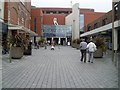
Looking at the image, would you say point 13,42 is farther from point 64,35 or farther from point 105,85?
point 64,35

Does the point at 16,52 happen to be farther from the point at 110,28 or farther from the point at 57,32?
the point at 57,32

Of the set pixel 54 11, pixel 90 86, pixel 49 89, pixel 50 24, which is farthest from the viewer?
pixel 54 11

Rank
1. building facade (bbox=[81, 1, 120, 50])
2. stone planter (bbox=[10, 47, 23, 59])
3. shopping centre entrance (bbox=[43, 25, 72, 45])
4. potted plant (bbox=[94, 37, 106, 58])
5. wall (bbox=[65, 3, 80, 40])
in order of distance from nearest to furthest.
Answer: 1. stone planter (bbox=[10, 47, 23, 59])
2. potted plant (bbox=[94, 37, 106, 58])
3. building facade (bbox=[81, 1, 120, 50])
4. wall (bbox=[65, 3, 80, 40])
5. shopping centre entrance (bbox=[43, 25, 72, 45])

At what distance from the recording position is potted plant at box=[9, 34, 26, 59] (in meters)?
20.0

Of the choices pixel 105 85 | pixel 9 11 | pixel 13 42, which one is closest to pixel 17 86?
pixel 105 85

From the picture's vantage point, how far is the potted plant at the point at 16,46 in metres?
20.0

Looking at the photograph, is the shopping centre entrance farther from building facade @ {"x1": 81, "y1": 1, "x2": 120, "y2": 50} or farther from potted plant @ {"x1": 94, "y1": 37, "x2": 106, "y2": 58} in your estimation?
potted plant @ {"x1": 94, "y1": 37, "x2": 106, "y2": 58}

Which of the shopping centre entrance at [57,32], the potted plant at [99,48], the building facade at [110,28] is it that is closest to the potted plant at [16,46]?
the potted plant at [99,48]

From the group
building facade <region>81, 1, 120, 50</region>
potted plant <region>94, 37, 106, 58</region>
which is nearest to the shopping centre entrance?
building facade <region>81, 1, 120, 50</region>

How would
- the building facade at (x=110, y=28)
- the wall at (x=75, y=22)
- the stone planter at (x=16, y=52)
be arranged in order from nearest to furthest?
the stone planter at (x=16, y=52)
the building facade at (x=110, y=28)
the wall at (x=75, y=22)

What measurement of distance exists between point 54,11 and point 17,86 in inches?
4572

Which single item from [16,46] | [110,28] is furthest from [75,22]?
[16,46]

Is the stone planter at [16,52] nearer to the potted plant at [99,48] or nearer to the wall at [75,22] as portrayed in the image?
the potted plant at [99,48]

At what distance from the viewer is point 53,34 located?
87062 mm
